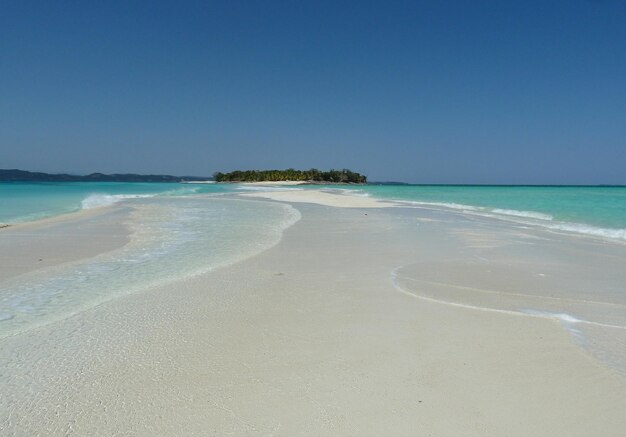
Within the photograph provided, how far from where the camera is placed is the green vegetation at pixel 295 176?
150 meters

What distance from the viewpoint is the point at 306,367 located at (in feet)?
11.3

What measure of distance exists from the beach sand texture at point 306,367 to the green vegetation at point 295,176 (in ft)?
462

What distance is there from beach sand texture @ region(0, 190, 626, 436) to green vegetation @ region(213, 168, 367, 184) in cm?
→ 14070

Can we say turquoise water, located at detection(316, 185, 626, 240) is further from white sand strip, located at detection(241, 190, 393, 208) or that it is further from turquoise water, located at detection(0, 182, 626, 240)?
white sand strip, located at detection(241, 190, 393, 208)

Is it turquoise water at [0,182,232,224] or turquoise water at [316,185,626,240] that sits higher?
turquoise water at [316,185,626,240]

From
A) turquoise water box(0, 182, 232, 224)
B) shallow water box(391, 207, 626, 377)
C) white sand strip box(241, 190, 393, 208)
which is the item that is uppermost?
shallow water box(391, 207, 626, 377)

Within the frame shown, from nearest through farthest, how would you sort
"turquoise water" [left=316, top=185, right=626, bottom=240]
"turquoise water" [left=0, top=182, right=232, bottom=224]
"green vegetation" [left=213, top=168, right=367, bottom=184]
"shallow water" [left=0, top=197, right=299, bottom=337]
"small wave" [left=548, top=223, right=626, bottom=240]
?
"shallow water" [left=0, top=197, right=299, bottom=337], "small wave" [left=548, top=223, right=626, bottom=240], "turquoise water" [left=316, top=185, right=626, bottom=240], "turquoise water" [left=0, top=182, right=232, bottom=224], "green vegetation" [left=213, top=168, right=367, bottom=184]

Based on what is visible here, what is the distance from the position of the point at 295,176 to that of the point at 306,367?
486 ft

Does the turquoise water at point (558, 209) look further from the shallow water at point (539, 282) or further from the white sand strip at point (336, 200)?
the shallow water at point (539, 282)

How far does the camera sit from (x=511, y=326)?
4438 millimetres

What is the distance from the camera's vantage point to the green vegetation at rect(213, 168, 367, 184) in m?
150

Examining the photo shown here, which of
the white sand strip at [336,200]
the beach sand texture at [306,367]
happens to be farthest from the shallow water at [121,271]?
the white sand strip at [336,200]

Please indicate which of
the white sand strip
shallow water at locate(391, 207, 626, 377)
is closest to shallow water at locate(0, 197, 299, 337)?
shallow water at locate(391, 207, 626, 377)

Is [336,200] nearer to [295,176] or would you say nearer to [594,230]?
[594,230]
